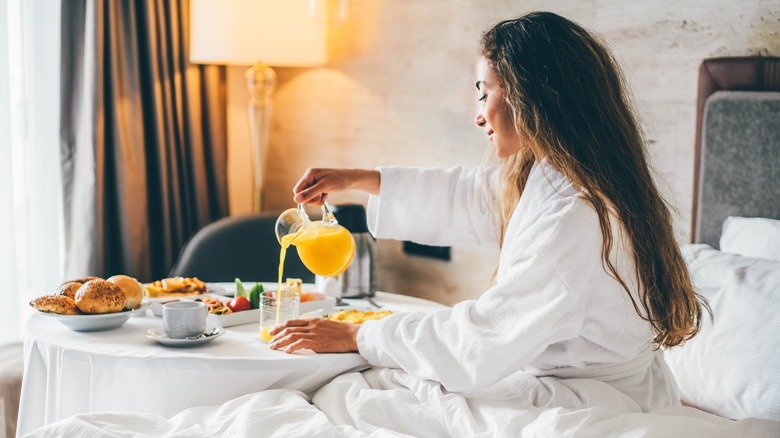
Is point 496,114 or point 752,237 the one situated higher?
point 496,114

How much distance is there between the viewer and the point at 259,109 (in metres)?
3.30

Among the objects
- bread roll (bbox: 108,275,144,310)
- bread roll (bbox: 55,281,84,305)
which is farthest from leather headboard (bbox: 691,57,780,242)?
bread roll (bbox: 55,281,84,305)

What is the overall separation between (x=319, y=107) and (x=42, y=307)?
178 centimetres

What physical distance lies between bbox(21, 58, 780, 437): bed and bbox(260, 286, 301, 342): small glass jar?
235mm

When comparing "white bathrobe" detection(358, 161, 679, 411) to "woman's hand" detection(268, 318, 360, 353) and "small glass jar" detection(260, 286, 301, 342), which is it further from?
"small glass jar" detection(260, 286, 301, 342)

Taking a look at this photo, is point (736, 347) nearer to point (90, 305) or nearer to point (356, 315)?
point (356, 315)

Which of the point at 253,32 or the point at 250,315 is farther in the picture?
the point at 253,32

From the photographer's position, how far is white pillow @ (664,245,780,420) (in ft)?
5.36

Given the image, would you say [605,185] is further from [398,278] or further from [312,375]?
[398,278]

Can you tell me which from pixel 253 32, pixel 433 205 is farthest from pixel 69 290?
pixel 253 32

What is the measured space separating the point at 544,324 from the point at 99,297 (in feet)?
3.09

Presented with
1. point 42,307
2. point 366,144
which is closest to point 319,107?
point 366,144

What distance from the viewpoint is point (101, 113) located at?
2.89 m

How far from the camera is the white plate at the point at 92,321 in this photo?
5.72ft
